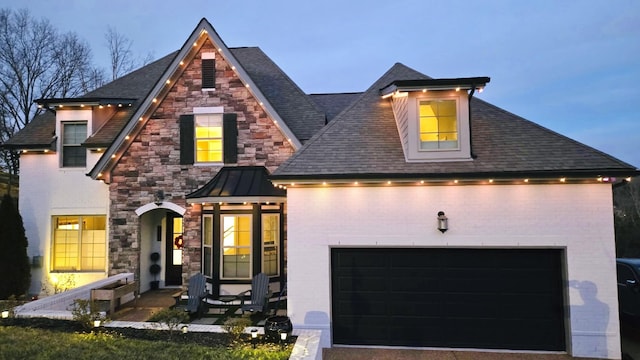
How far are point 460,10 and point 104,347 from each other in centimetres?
15491

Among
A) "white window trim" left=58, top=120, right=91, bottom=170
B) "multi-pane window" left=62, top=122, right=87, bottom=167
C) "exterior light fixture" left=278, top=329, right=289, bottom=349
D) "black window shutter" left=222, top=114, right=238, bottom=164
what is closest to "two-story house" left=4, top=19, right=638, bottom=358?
"exterior light fixture" left=278, top=329, right=289, bottom=349

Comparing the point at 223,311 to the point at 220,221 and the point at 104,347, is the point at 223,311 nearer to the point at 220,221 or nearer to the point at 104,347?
the point at 220,221

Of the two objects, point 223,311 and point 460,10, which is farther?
point 460,10

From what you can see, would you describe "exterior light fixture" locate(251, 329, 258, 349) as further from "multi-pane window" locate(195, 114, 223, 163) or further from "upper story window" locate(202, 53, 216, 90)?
"upper story window" locate(202, 53, 216, 90)

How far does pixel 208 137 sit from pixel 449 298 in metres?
8.33

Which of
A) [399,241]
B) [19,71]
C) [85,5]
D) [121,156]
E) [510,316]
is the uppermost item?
[85,5]

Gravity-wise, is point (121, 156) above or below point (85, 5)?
below

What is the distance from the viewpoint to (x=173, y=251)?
43.4 feet

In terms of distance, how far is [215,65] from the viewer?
39.1 feet

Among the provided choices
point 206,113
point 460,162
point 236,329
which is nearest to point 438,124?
point 460,162

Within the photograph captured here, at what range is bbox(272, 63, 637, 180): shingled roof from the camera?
25.6 feet

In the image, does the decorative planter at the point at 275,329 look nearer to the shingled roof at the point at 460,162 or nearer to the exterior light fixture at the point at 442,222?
the shingled roof at the point at 460,162

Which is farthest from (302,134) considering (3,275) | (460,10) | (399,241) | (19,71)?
(460,10)

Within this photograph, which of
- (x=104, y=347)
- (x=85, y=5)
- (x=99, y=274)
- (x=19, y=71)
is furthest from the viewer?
(x=85, y=5)
